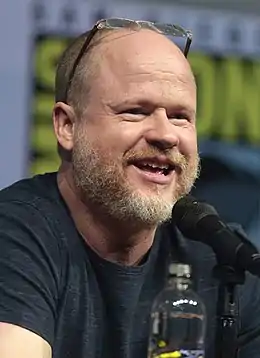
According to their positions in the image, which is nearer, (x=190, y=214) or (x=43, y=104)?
(x=190, y=214)

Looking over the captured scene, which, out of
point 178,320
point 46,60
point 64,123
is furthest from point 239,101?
point 64,123

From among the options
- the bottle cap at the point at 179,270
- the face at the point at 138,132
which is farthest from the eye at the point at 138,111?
the bottle cap at the point at 179,270

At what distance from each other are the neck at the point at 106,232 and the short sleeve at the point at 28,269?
7cm

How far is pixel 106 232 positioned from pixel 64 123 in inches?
7.0

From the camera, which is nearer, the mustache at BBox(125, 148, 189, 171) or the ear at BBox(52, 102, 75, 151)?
the mustache at BBox(125, 148, 189, 171)

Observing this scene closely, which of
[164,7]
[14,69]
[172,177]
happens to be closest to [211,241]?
[172,177]

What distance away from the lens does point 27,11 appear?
6.22 feet

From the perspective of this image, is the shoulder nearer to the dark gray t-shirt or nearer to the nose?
the dark gray t-shirt

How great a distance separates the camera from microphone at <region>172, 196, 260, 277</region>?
2.75ft

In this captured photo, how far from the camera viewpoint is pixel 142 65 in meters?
1.02

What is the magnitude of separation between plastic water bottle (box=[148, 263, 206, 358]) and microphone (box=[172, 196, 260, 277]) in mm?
163

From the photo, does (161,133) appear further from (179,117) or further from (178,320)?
(178,320)

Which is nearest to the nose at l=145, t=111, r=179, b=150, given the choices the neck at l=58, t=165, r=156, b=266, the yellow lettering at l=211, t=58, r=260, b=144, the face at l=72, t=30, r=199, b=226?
the face at l=72, t=30, r=199, b=226

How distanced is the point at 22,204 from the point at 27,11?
3.29 ft
